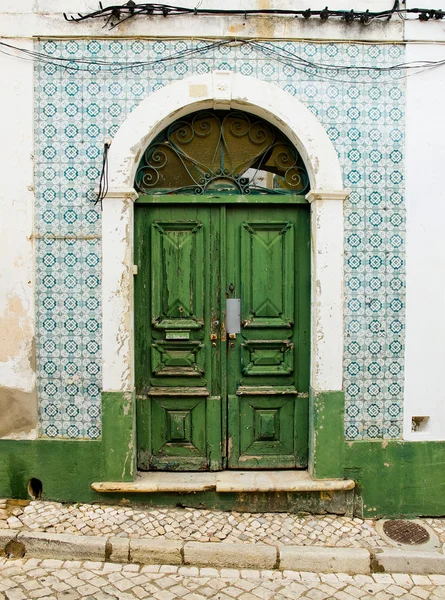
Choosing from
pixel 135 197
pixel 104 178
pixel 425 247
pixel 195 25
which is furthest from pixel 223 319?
pixel 195 25

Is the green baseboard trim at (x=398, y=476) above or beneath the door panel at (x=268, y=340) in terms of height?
beneath

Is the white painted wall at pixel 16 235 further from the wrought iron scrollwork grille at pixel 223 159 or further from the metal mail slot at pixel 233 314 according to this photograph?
the metal mail slot at pixel 233 314

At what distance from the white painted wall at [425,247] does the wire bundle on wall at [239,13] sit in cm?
29

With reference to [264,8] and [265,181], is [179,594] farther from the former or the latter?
[264,8]

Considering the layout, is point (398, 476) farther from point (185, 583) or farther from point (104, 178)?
point (104, 178)

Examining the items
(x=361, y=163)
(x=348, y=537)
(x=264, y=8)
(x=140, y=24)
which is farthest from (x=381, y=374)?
(x=140, y=24)

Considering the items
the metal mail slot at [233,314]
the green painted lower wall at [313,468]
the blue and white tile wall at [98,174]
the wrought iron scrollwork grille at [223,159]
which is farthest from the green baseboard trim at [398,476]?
→ the wrought iron scrollwork grille at [223,159]

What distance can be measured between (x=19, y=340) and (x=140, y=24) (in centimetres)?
282

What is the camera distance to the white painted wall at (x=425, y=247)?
4180 mm

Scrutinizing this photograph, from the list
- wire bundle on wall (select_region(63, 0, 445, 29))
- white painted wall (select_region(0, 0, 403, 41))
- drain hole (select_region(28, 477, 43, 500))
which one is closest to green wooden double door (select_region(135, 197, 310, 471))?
drain hole (select_region(28, 477, 43, 500))

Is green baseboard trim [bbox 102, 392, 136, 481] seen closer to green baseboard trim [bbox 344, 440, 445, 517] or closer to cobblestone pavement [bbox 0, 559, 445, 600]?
cobblestone pavement [bbox 0, 559, 445, 600]

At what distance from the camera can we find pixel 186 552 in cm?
359

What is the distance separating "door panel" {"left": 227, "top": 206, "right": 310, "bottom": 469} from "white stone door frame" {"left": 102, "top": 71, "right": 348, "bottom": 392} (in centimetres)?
24

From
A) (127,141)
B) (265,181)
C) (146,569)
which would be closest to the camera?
(146,569)
